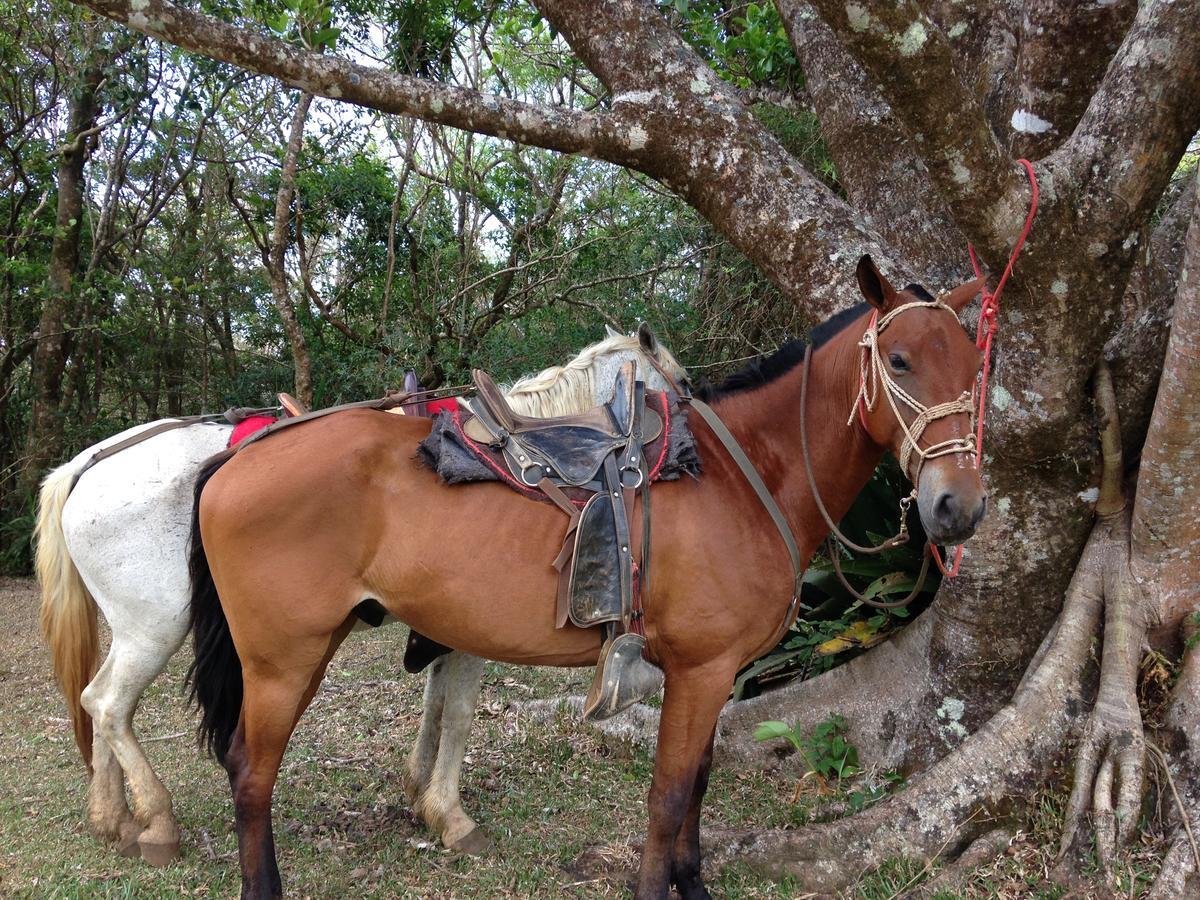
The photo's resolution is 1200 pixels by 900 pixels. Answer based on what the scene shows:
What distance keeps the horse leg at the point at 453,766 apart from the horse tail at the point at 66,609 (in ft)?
5.05

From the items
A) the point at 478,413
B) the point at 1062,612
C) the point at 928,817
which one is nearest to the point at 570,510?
the point at 478,413

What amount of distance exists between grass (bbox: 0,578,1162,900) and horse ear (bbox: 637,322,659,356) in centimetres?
202

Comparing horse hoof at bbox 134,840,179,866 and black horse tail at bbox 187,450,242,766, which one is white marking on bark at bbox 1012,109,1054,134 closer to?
black horse tail at bbox 187,450,242,766

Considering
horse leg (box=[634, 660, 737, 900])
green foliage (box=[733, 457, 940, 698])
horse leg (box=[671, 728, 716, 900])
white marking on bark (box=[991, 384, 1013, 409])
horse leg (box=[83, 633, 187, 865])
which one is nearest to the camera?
horse leg (box=[634, 660, 737, 900])

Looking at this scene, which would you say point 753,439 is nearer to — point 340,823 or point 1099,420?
point 1099,420

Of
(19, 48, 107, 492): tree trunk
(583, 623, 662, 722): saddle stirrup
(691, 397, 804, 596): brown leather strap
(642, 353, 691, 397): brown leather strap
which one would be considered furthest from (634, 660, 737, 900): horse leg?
(19, 48, 107, 492): tree trunk

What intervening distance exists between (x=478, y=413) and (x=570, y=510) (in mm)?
492

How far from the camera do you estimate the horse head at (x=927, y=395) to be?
2.40 m

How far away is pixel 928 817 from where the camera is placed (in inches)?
121

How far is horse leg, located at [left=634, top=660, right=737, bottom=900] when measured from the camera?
2779mm

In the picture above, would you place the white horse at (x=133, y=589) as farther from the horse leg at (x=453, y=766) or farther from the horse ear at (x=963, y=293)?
the horse ear at (x=963, y=293)

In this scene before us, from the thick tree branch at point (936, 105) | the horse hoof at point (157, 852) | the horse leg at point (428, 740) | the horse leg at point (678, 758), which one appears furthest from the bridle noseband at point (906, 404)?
the horse hoof at point (157, 852)

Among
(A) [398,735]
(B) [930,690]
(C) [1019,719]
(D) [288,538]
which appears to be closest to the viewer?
(D) [288,538]

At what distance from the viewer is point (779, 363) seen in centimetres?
300
